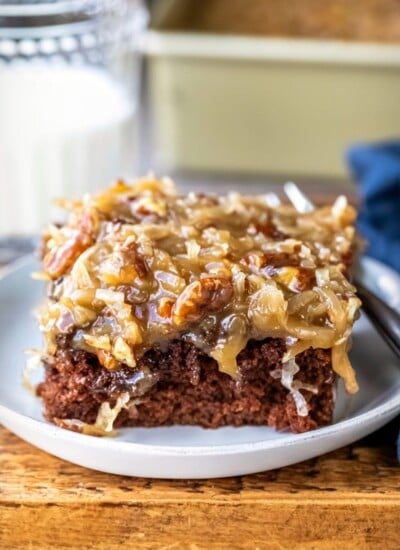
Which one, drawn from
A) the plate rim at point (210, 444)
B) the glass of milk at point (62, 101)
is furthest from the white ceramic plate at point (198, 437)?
the glass of milk at point (62, 101)

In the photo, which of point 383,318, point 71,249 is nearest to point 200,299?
point 71,249

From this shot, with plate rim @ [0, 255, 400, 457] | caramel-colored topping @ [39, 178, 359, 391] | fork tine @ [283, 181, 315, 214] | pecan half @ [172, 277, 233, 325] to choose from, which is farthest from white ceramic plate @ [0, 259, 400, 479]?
fork tine @ [283, 181, 315, 214]

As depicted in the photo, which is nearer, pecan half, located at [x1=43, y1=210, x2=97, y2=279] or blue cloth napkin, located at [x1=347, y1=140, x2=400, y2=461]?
pecan half, located at [x1=43, y1=210, x2=97, y2=279]

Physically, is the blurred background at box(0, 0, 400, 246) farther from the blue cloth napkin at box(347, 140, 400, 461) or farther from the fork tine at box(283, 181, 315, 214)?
the fork tine at box(283, 181, 315, 214)

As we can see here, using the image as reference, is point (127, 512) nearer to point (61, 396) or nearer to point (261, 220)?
point (61, 396)

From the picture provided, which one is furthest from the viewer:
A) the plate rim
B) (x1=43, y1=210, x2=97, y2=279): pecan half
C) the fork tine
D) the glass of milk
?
the glass of milk

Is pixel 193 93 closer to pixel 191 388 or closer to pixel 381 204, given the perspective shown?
pixel 381 204
